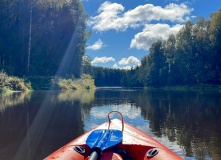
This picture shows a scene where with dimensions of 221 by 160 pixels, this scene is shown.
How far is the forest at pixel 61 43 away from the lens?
105 ft

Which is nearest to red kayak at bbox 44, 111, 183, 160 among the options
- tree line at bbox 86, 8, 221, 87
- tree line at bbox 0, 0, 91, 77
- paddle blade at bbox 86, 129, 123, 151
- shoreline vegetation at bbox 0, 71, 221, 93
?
paddle blade at bbox 86, 129, 123, 151

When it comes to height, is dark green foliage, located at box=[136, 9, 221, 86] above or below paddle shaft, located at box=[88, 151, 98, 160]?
above

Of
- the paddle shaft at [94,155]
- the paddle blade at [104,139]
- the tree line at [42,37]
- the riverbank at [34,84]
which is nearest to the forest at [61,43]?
the tree line at [42,37]

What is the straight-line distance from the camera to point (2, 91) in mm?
19547

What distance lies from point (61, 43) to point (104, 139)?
1527 inches

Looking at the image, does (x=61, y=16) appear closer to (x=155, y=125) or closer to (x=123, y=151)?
(x=155, y=125)

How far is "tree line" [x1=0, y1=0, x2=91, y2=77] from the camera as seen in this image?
103ft

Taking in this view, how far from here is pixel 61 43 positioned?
129 feet

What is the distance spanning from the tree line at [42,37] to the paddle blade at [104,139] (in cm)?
2877

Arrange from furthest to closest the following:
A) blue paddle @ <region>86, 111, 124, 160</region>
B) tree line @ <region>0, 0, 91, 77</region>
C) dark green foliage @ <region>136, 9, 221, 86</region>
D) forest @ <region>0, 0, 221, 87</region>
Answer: dark green foliage @ <region>136, 9, 221, 86</region>
forest @ <region>0, 0, 221, 87</region>
tree line @ <region>0, 0, 91, 77</region>
blue paddle @ <region>86, 111, 124, 160</region>

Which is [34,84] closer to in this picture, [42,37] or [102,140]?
[42,37]

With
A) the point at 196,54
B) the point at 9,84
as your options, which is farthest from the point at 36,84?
the point at 196,54

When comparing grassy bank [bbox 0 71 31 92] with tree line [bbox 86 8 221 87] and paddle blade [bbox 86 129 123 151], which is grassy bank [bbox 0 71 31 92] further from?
tree line [bbox 86 8 221 87]

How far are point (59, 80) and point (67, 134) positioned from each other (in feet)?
93.7
